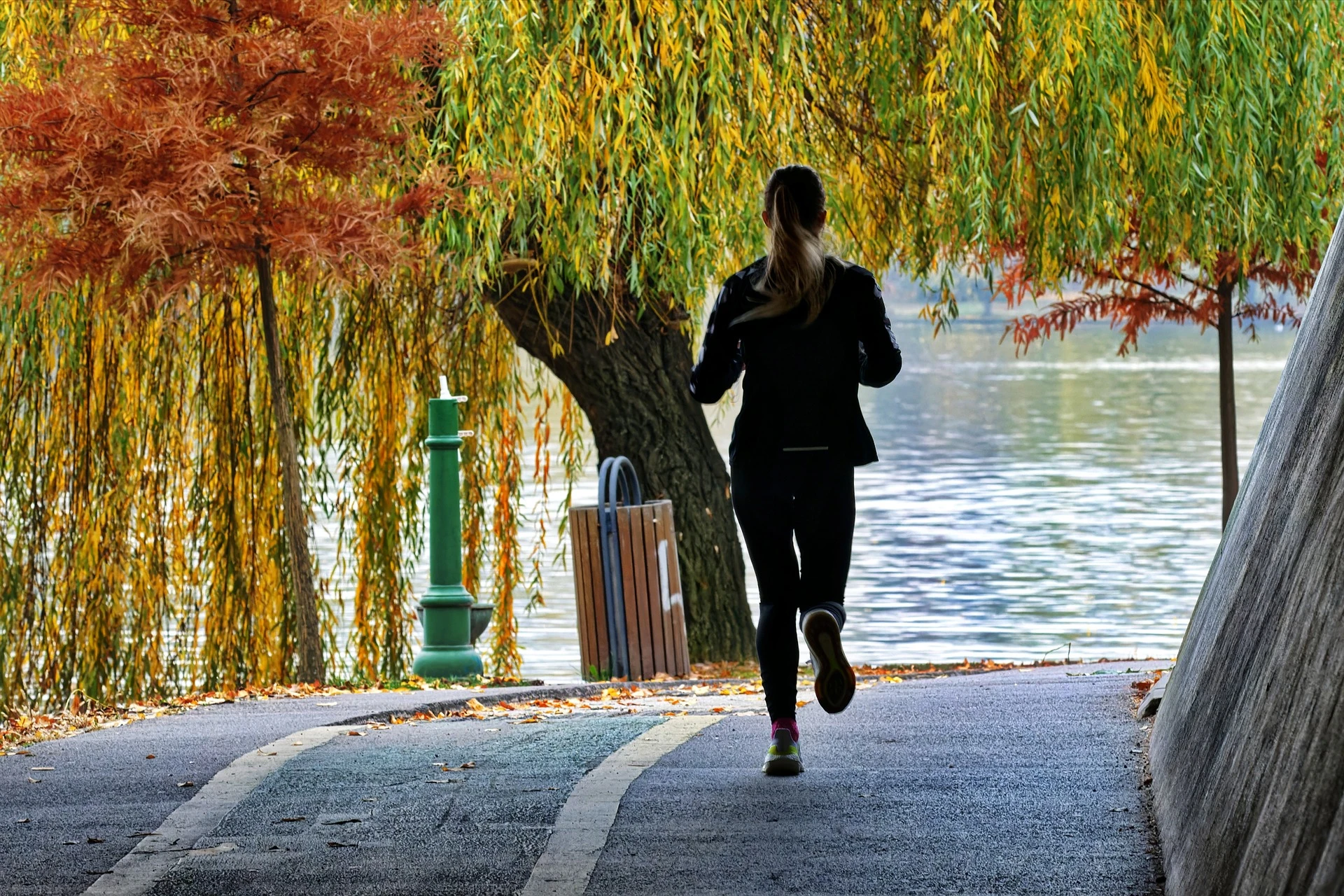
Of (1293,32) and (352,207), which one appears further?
(1293,32)

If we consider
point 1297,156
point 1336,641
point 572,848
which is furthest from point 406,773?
point 1297,156

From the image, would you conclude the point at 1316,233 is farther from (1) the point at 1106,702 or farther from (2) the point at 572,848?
(2) the point at 572,848

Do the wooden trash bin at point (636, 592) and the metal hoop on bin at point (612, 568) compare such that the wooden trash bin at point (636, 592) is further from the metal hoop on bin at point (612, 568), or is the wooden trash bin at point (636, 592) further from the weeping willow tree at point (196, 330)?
the weeping willow tree at point (196, 330)

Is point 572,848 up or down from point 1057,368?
down

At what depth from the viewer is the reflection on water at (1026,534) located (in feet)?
53.5

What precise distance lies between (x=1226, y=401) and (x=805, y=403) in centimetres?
1040

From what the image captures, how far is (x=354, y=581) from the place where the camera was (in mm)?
12648

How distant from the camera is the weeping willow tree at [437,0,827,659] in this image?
9.66 meters

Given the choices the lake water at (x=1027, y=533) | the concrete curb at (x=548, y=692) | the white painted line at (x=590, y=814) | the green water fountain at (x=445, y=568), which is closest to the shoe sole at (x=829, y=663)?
the white painted line at (x=590, y=814)

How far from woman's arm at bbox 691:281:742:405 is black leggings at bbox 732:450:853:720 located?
0.25m

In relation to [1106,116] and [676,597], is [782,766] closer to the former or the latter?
[676,597]

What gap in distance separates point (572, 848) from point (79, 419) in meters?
7.91

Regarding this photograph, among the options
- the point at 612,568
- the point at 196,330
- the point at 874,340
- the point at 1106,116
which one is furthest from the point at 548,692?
the point at 1106,116

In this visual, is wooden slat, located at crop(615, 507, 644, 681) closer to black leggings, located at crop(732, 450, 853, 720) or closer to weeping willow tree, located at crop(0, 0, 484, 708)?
weeping willow tree, located at crop(0, 0, 484, 708)
